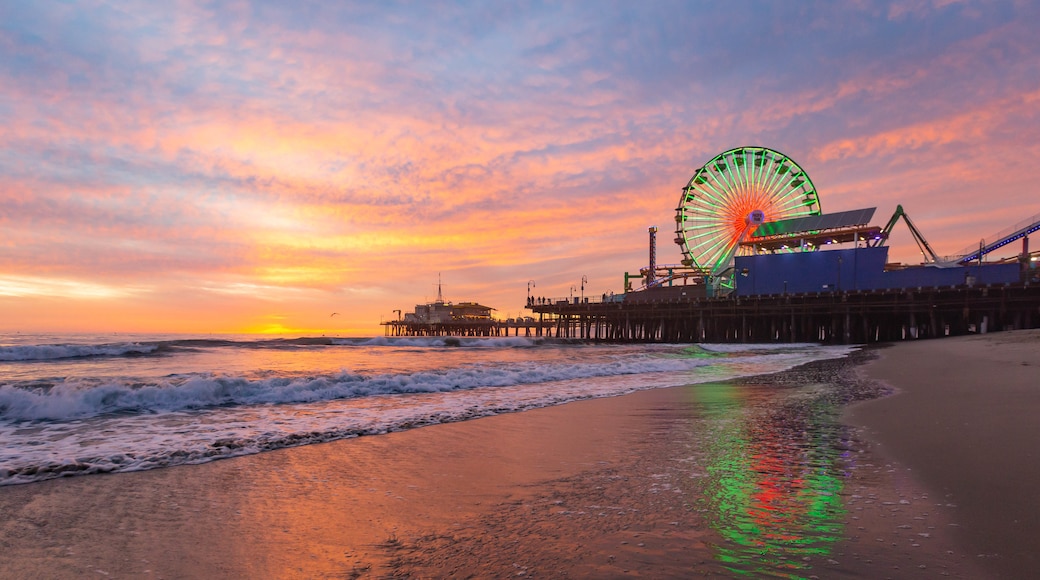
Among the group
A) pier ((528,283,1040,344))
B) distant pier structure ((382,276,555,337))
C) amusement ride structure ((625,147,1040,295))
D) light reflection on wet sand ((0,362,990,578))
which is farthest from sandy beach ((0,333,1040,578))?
distant pier structure ((382,276,555,337))

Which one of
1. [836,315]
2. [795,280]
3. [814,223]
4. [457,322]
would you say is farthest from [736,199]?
[457,322]

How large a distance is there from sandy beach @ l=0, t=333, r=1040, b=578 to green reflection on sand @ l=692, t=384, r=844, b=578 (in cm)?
2

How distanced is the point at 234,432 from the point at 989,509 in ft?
24.9

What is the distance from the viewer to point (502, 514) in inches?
139

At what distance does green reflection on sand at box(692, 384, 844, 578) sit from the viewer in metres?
2.74

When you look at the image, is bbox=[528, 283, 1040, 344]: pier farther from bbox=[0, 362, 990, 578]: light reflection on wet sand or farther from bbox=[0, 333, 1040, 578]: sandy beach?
bbox=[0, 362, 990, 578]: light reflection on wet sand

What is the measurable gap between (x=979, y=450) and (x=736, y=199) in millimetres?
72346

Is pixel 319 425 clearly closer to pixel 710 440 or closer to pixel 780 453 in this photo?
pixel 710 440

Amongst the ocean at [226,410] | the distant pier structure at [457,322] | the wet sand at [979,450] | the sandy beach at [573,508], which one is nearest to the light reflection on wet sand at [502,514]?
the sandy beach at [573,508]

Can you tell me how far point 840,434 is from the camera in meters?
6.15

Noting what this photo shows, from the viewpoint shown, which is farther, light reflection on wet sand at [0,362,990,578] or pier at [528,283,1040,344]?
pier at [528,283,1040,344]

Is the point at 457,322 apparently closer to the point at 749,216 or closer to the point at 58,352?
the point at 749,216

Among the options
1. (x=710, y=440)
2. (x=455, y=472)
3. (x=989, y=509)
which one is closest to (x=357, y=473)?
(x=455, y=472)

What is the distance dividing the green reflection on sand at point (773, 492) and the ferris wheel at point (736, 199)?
2650 inches
